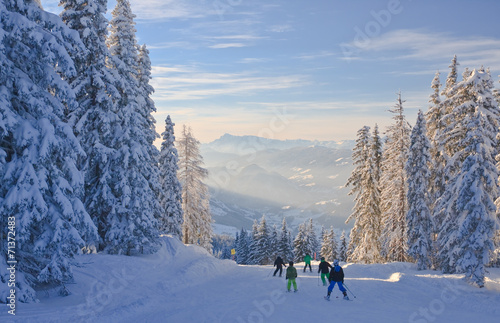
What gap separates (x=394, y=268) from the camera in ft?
85.7

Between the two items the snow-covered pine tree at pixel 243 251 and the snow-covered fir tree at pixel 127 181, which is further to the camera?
the snow-covered pine tree at pixel 243 251

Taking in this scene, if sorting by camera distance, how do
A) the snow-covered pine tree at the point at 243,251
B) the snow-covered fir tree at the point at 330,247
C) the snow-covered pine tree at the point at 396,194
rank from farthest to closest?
1. the snow-covered pine tree at the point at 243,251
2. the snow-covered fir tree at the point at 330,247
3. the snow-covered pine tree at the point at 396,194

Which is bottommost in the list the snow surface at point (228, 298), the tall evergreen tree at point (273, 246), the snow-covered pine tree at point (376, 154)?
the tall evergreen tree at point (273, 246)

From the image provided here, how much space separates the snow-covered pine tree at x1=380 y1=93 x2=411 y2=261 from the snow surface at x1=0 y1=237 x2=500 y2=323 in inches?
375

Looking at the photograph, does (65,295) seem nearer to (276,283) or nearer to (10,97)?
(10,97)

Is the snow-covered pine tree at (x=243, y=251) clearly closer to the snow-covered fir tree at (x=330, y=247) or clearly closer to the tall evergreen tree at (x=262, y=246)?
the tall evergreen tree at (x=262, y=246)

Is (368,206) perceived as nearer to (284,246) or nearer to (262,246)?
(284,246)

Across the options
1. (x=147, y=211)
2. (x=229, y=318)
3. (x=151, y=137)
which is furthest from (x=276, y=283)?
(x=151, y=137)

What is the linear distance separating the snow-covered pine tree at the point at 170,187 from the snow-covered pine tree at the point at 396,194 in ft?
68.3

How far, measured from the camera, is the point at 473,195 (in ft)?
61.3

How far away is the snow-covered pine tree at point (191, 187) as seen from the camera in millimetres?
39219

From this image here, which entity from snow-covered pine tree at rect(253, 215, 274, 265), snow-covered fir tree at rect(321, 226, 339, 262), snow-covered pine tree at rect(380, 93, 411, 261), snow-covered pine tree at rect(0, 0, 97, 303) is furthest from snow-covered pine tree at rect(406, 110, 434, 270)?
snow-covered pine tree at rect(253, 215, 274, 265)

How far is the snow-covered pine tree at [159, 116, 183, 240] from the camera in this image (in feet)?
109

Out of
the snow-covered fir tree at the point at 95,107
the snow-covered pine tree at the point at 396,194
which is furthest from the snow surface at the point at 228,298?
the snow-covered pine tree at the point at 396,194
